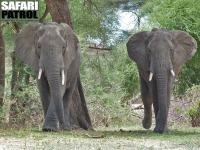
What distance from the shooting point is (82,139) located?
417 inches

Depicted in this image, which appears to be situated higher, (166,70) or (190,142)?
(166,70)

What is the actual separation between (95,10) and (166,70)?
5.87 metres

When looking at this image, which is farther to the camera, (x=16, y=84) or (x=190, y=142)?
(x=16, y=84)

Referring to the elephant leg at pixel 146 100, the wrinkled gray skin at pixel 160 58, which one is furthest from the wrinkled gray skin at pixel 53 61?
the elephant leg at pixel 146 100

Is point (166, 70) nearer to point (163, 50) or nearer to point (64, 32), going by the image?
point (163, 50)

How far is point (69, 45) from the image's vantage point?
43.6 feet

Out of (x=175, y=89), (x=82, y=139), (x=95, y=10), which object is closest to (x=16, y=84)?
(x=95, y=10)

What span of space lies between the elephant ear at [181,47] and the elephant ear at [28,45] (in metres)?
3.17

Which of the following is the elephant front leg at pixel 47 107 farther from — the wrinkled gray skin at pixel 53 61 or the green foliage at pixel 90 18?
the green foliage at pixel 90 18

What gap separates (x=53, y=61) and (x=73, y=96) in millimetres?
2573

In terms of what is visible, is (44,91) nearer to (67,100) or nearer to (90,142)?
(67,100)

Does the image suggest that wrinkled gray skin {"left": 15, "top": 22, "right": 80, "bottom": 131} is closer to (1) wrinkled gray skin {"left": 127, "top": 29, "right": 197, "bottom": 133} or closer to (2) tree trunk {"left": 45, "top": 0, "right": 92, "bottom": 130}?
(2) tree trunk {"left": 45, "top": 0, "right": 92, "bottom": 130}

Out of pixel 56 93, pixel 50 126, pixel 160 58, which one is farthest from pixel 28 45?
pixel 160 58

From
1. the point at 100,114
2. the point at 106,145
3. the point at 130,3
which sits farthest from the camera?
the point at 130,3
